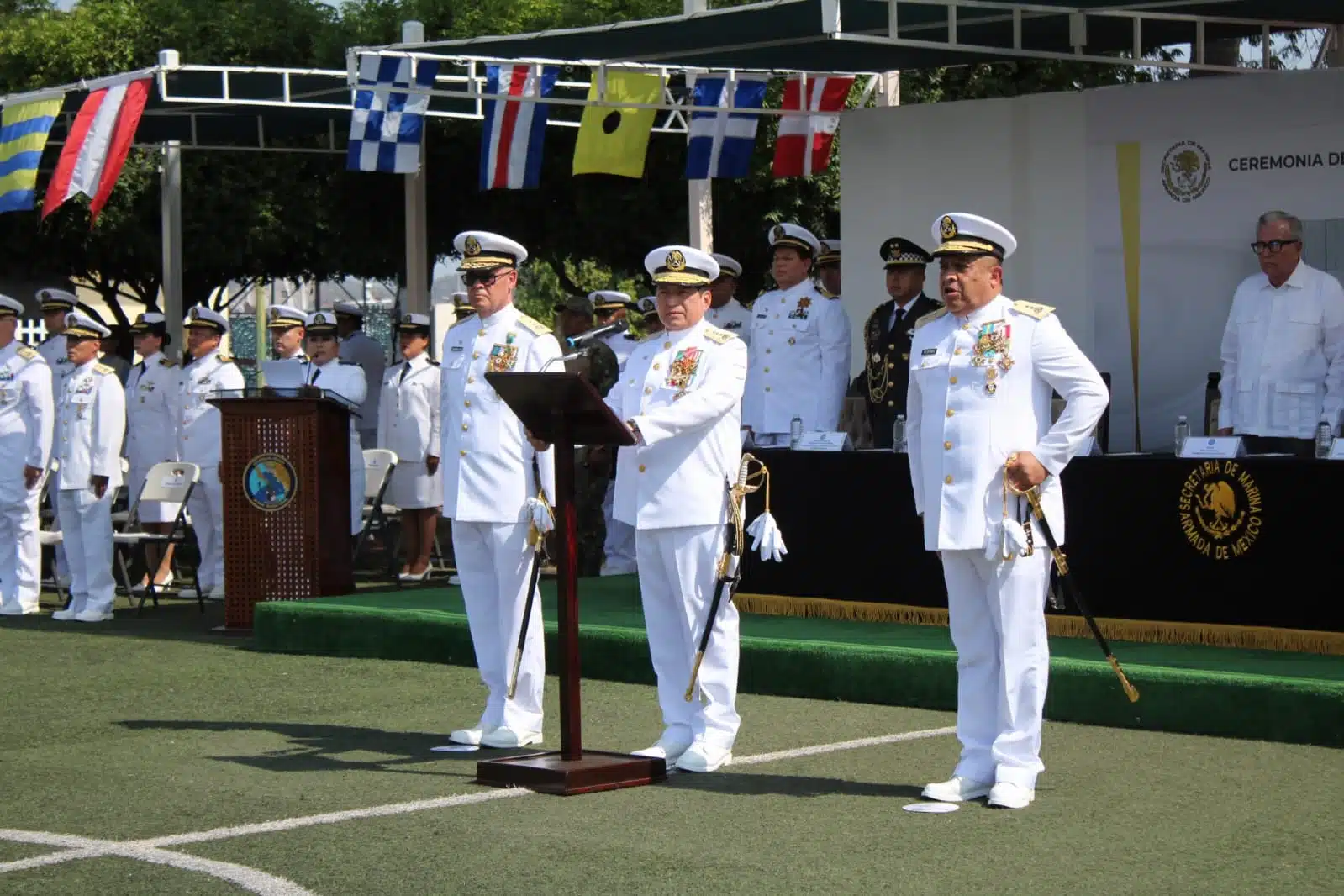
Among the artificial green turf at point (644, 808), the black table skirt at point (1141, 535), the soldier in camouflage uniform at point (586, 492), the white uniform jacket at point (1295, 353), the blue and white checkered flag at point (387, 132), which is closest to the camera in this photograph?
the artificial green turf at point (644, 808)

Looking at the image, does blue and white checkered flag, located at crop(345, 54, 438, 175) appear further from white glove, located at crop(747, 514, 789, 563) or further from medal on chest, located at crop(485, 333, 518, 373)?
white glove, located at crop(747, 514, 789, 563)

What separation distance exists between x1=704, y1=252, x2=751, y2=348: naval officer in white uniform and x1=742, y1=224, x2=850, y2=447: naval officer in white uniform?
0.64 metres

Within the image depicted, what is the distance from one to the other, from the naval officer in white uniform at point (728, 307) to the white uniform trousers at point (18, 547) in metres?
4.42

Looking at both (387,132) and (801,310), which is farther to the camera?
(387,132)

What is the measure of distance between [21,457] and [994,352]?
8.21 metres

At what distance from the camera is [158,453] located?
47.2ft

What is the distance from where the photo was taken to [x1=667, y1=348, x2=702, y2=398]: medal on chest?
7.45 metres

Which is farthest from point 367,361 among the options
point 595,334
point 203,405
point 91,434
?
point 595,334

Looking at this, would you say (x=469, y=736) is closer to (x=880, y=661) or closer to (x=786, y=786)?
(x=786, y=786)

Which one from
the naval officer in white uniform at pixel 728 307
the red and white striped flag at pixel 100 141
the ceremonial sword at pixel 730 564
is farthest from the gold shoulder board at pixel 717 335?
the red and white striped flag at pixel 100 141

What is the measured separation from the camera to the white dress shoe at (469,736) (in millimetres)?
7965

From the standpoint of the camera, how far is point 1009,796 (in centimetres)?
653

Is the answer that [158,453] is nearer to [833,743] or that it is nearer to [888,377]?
[888,377]

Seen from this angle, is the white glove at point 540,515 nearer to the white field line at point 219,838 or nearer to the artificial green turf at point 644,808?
the artificial green turf at point 644,808
